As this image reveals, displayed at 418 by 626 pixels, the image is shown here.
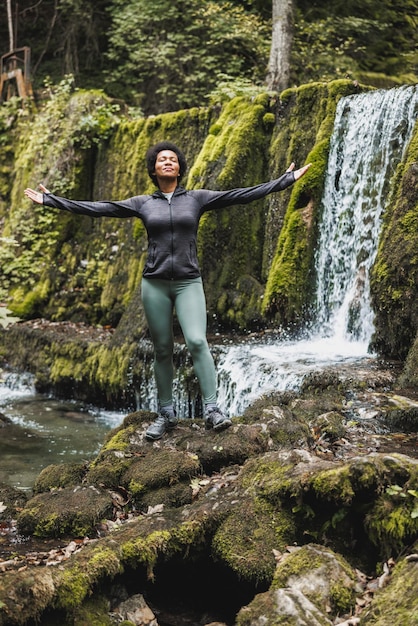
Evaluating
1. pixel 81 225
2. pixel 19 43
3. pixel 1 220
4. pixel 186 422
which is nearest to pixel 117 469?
pixel 186 422

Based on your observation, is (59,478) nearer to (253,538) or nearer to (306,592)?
(253,538)

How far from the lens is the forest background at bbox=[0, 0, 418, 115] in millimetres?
15102

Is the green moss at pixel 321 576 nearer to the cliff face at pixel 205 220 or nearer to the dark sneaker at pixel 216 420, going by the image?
the dark sneaker at pixel 216 420

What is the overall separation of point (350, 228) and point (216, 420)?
505 cm

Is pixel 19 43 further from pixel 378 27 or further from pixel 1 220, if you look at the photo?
pixel 378 27

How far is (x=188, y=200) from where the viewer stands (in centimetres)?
499

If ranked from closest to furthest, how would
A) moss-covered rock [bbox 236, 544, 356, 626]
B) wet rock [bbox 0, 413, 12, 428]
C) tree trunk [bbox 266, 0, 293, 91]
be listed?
moss-covered rock [bbox 236, 544, 356, 626]
wet rock [bbox 0, 413, 12, 428]
tree trunk [bbox 266, 0, 293, 91]

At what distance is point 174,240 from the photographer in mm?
4906

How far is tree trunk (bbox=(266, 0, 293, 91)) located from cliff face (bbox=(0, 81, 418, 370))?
2080 millimetres

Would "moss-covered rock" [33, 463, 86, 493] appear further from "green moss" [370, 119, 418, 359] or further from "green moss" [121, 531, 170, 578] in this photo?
"green moss" [370, 119, 418, 359]

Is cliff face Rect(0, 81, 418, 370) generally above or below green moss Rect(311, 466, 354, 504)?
above

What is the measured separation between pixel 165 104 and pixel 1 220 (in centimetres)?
554

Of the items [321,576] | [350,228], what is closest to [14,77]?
[350,228]

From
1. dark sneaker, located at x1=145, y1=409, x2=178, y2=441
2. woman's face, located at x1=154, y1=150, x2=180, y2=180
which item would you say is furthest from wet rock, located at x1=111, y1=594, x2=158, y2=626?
woman's face, located at x1=154, y1=150, x2=180, y2=180
